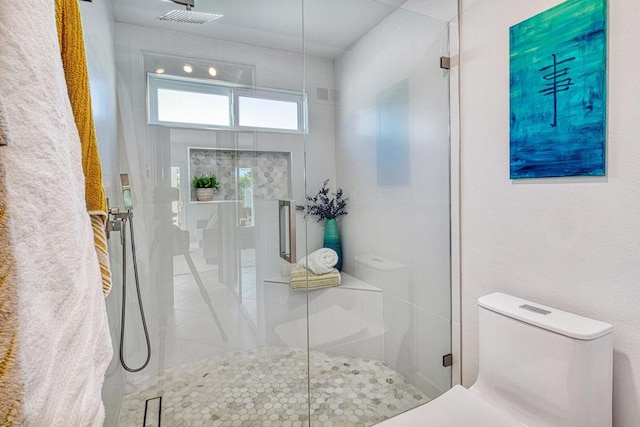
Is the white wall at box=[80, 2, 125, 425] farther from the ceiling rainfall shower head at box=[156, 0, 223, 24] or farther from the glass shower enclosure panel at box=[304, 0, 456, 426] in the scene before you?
the glass shower enclosure panel at box=[304, 0, 456, 426]

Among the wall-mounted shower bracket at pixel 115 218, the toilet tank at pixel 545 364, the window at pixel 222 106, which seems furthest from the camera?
the window at pixel 222 106

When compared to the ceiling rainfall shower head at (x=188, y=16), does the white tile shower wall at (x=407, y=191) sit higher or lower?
lower

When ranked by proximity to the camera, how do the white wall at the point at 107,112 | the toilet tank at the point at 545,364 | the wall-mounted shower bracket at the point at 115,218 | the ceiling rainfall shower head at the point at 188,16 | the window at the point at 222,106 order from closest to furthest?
the toilet tank at the point at 545,364
the white wall at the point at 107,112
the wall-mounted shower bracket at the point at 115,218
the ceiling rainfall shower head at the point at 188,16
the window at the point at 222,106

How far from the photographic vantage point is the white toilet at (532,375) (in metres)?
1.04

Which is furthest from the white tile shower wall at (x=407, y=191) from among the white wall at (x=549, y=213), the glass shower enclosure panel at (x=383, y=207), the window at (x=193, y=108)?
the window at (x=193, y=108)

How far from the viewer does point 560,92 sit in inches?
48.1

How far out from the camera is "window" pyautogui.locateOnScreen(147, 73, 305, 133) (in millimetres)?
1662

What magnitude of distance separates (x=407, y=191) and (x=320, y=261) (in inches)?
24.0

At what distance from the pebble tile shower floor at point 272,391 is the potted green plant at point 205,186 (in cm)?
89

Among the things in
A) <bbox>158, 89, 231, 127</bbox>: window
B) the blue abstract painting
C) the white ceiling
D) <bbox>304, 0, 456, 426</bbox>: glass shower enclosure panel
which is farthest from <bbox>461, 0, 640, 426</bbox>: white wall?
<bbox>158, 89, 231, 127</bbox>: window

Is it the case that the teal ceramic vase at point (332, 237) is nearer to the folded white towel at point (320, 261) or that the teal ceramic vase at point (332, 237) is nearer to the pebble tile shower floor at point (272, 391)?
the folded white towel at point (320, 261)

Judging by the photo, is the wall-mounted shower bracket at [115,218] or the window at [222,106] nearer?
the wall-mounted shower bracket at [115,218]

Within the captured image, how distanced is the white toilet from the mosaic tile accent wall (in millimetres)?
1124

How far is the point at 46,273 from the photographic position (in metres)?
0.42
